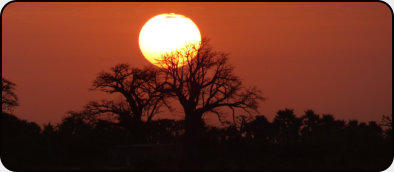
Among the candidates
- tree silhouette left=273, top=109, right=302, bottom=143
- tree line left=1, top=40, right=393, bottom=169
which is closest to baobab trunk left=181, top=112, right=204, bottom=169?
tree line left=1, top=40, right=393, bottom=169

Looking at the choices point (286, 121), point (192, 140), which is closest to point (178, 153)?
point (192, 140)

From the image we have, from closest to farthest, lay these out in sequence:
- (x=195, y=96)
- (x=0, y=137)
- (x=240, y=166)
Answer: (x=240, y=166) → (x=0, y=137) → (x=195, y=96)

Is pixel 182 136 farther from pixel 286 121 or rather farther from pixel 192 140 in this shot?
pixel 286 121

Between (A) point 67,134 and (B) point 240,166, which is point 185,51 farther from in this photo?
(B) point 240,166

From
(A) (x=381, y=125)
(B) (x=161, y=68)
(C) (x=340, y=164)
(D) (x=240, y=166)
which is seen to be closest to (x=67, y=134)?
(B) (x=161, y=68)

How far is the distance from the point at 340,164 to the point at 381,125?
105 ft

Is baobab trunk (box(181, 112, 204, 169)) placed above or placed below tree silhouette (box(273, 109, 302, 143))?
below

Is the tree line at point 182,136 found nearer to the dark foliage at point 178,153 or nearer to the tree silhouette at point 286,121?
the dark foliage at point 178,153

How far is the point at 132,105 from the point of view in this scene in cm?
5500

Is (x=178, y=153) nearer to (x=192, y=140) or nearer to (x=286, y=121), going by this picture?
(x=192, y=140)

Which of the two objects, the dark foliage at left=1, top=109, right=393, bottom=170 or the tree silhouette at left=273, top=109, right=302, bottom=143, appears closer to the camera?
the dark foliage at left=1, top=109, right=393, bottom=170

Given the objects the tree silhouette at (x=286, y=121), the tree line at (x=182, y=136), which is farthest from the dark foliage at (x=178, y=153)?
the tree silhouette at (x=286, y=121)

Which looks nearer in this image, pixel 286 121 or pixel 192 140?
pixel 192 140

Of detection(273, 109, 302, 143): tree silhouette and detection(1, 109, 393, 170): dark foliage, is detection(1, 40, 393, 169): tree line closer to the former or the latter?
detection(1, 109, 393, 170): dark foliage
